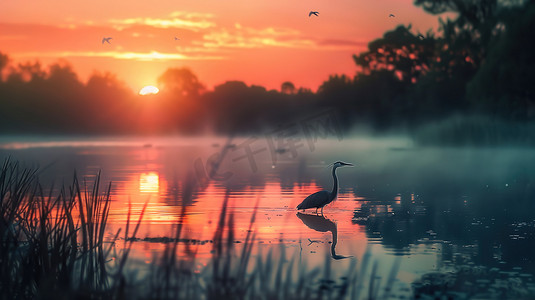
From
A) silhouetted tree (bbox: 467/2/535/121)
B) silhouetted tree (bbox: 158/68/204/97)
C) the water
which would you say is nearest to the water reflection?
the water

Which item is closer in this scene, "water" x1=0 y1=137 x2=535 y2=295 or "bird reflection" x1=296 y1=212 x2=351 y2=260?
"water" x1=0 y1=137 x2=535 y2=295

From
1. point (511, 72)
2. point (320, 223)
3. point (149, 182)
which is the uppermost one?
point (511, 72)

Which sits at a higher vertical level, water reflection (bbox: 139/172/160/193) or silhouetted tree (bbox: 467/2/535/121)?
silhouetted tree (bbox: 467/2/535/121)

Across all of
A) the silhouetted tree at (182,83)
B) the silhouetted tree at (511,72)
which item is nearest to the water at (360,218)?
the silhouetted tree at (511,72)

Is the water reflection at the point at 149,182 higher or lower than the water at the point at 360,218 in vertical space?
higher

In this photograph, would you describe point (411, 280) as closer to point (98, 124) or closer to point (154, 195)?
point (154, 195)

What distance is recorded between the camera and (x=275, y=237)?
40.4 feet

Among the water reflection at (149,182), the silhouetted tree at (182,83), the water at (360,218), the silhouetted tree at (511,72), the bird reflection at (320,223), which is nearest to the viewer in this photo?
the water at (360,218)

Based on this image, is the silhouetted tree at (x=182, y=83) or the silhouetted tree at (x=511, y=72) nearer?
the silhouetted tree at (x=511, y=72)

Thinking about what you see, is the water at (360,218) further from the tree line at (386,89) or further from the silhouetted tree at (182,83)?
the silhouetted tree at (182,83)

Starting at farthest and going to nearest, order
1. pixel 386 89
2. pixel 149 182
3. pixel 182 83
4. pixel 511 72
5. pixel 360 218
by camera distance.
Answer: pixel 182 83 < pixel 386 89 < pixel 511 72 < pixel 149 182 < pixel 360 218

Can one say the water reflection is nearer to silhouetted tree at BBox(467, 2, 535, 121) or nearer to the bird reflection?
the bird reflection

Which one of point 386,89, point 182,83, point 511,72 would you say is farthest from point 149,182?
point 182,83

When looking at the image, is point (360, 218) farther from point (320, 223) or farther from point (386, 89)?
point (386, 89)
